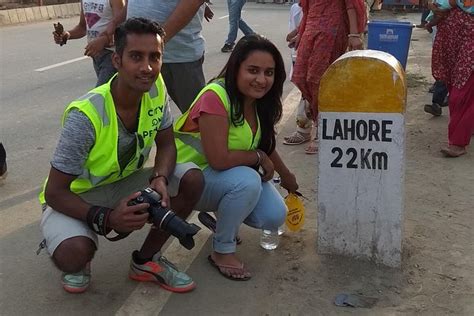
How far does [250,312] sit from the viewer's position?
2852 mm

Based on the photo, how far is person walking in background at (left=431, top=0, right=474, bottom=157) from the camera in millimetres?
4926

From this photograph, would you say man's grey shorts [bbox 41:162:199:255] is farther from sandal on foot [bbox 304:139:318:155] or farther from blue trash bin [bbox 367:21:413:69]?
blue trash bin [bbox 367:21:413:69]

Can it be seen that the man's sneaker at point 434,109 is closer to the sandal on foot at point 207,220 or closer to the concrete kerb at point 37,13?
the sandal on foot at point 207,220

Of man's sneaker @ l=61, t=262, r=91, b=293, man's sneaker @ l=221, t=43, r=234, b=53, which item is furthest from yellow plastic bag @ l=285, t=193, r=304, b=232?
man's sneaker @ l=221, t=43, r=234, b=53

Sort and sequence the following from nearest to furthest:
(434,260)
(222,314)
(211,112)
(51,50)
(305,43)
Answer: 1. (222,314)
2. (211,112)
3. (434,260)
4. (305,43)
5. (51,50)

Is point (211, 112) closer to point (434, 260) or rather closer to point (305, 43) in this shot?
point (434, 260)

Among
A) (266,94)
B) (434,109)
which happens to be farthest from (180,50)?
(434,109)

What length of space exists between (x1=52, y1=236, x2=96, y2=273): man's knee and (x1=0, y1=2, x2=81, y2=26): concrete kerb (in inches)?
490

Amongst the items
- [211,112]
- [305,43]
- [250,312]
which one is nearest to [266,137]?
[211,112]

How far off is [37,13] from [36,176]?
11964 millimetres

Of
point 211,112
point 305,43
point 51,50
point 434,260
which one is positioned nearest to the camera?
point 211,112

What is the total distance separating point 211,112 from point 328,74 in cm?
59

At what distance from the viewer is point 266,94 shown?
323 cm

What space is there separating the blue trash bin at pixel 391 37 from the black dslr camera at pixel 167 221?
425 centimetres
